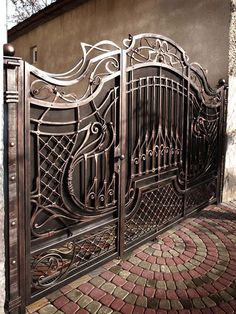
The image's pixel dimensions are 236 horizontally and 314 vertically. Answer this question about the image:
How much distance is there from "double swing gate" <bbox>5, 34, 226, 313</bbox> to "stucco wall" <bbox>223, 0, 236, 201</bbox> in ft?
3.61

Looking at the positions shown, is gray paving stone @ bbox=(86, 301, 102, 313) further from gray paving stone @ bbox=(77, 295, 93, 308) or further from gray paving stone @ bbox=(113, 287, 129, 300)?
gray paving stone @ bbox=(113, 287, 129, 300)

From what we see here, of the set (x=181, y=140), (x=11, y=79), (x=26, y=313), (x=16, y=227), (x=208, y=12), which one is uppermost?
(x=208, y=12)

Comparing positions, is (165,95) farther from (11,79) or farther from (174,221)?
(11,79)

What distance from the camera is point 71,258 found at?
121 inches

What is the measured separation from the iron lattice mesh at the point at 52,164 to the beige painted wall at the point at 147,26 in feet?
13.1

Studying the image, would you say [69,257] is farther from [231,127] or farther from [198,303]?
[231,127]

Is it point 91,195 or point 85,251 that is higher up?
point 91,195

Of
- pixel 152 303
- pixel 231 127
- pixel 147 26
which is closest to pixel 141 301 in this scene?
pixel 152 303

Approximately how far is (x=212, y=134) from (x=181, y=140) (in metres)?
1.16

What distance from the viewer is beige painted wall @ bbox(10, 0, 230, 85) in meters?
5.73

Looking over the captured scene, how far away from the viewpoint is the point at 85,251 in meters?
3.32

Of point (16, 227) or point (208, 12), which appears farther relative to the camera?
point (208, 12)

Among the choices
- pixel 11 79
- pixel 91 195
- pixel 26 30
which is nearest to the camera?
pixel 11 79

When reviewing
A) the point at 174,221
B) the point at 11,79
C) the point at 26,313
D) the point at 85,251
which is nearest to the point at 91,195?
the point at 85,251
